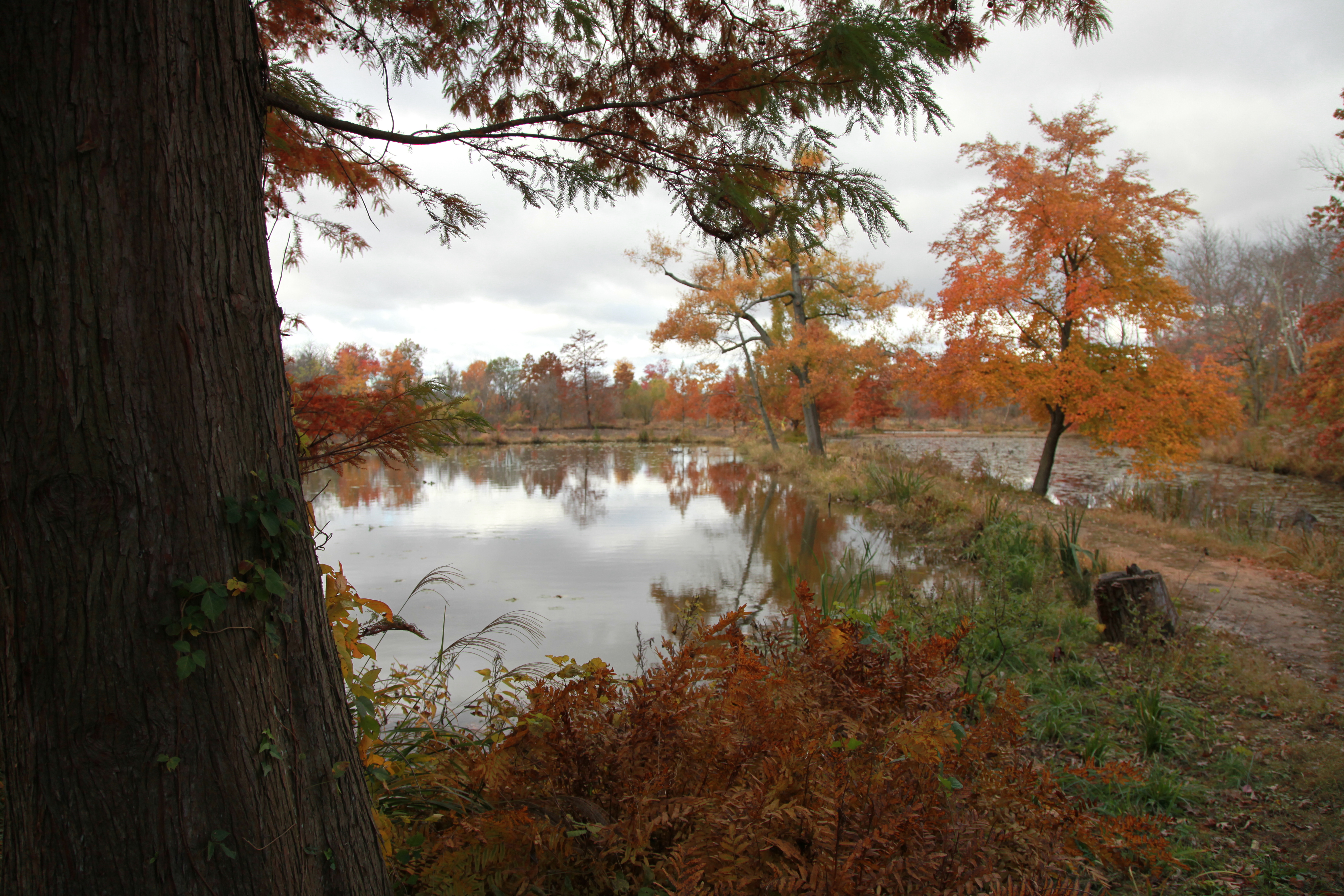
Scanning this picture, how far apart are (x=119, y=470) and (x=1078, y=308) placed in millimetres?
13139

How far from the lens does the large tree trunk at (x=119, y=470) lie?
1.33 metres

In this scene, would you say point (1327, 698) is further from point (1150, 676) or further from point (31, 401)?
point (31, 401)

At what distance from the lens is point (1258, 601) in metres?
6.27

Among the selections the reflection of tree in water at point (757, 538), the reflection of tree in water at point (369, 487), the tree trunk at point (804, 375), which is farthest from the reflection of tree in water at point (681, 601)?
the tree trunk at point (804, 375)

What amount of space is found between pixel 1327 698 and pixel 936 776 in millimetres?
3709

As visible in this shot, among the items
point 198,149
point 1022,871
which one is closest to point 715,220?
point 198,149

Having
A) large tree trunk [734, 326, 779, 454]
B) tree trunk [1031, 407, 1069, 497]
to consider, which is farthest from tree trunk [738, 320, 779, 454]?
tree trunk [1031, 407, 1069, 497]

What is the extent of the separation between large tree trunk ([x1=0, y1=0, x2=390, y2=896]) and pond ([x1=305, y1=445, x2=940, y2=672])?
52 centimetres

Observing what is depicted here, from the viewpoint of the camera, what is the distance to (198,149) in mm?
1493

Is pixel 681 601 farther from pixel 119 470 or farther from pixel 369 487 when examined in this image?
pixel 369 487

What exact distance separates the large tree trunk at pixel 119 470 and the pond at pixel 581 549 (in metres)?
0.52

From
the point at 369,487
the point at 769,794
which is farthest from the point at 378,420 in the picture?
the point at 369,487

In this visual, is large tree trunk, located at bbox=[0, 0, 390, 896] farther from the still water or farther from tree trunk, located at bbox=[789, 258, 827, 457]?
tree trunk, located at bbox=[789, 258, 827, 457]

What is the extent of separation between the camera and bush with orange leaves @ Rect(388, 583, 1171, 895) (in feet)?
5.55
